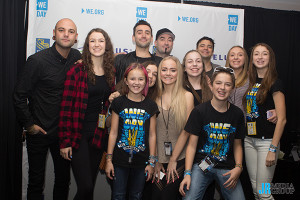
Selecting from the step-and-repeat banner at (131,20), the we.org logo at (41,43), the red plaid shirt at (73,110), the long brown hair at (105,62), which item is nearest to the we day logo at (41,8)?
the step-and-repeat banner at (131,20)

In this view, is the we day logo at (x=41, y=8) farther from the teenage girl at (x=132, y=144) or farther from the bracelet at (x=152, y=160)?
the bracelet at (x=152, y=160)

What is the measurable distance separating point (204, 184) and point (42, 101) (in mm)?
1579

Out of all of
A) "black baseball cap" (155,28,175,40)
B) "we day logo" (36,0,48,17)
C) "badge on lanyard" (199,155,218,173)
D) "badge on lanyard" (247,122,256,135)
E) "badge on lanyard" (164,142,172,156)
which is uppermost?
"we day logo" (36,0,48,17)

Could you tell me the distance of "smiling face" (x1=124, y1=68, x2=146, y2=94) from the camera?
2162mm

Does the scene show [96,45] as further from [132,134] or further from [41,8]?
[41,8]

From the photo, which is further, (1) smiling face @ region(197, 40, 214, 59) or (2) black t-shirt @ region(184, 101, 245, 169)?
(1) smiling face @ region(197, 40, 214, 59)

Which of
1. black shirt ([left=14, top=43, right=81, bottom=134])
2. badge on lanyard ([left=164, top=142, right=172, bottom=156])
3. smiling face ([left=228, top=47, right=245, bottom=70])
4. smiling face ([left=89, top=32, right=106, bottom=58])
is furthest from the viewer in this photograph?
smiling face ([left=228, top=47, right=245, bottom=70])

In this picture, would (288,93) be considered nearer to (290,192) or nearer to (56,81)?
(290,192)

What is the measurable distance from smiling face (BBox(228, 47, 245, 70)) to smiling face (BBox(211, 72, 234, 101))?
2.46 feet

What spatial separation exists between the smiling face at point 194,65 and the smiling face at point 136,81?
1.61 feet

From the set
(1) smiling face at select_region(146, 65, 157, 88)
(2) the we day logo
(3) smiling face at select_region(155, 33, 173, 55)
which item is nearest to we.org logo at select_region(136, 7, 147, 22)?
(3) smiling face at select_region(155, 33, 173, 55)

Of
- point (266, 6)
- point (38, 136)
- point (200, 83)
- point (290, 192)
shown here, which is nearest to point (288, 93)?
point (266, 6)

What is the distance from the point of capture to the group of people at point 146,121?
6.86ft

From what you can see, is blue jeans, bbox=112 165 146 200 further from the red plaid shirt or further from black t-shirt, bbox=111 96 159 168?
the red plaid shirt
